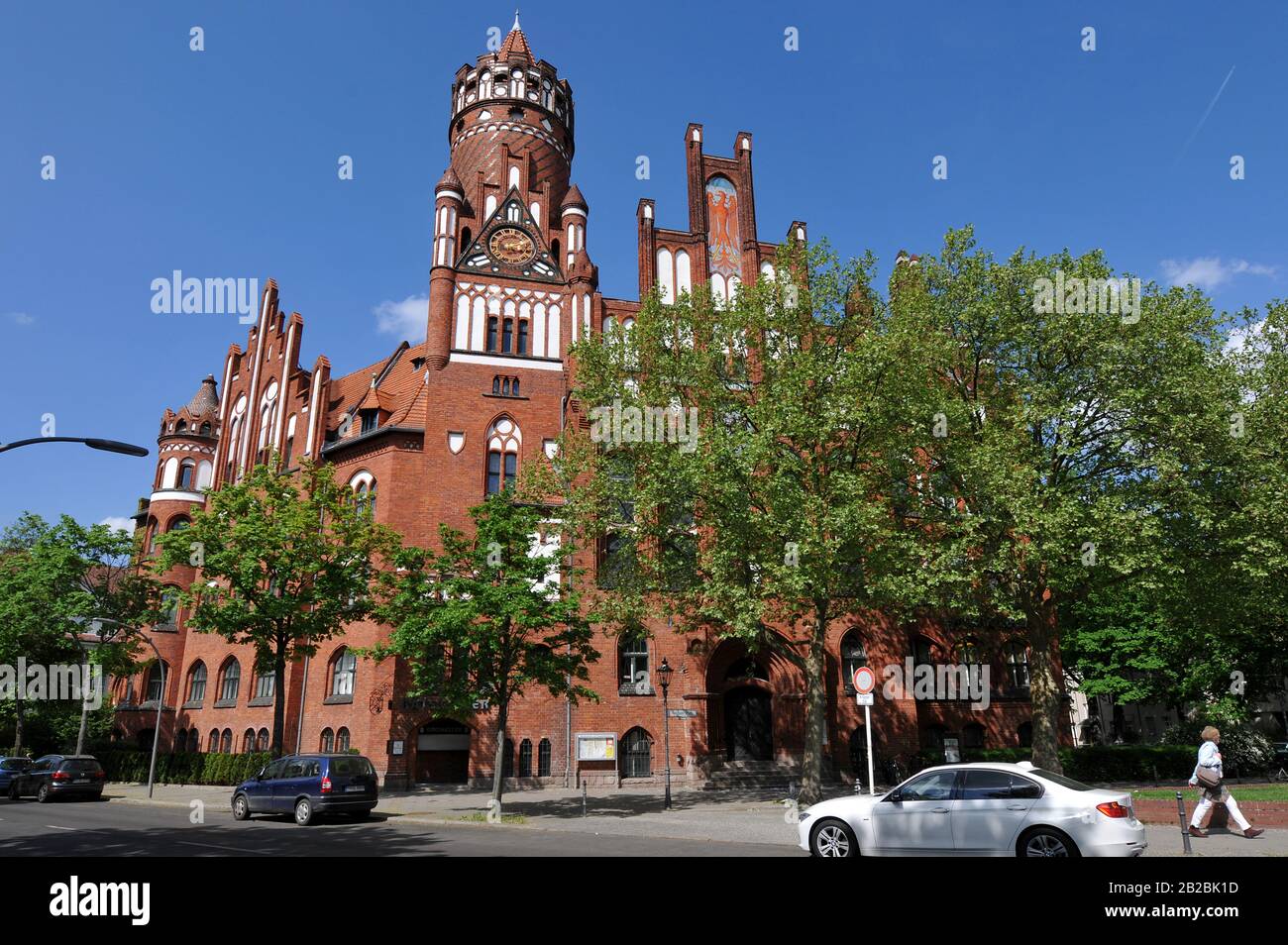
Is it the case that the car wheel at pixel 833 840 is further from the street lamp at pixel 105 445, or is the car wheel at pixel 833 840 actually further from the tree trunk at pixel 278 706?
the tree trunk at pixel 278 706

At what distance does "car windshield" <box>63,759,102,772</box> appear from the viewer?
27953mm

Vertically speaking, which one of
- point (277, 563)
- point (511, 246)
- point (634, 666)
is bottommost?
point (634, 666)

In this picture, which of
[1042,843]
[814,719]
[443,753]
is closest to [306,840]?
[814,719]

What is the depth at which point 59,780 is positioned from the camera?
27.7m

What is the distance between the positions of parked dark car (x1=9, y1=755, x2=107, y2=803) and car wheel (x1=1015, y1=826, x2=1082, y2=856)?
30.0 m

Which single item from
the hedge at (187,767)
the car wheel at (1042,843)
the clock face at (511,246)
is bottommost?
the hedge at (187,767)

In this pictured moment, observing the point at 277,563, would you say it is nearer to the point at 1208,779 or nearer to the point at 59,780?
the point at 59,780

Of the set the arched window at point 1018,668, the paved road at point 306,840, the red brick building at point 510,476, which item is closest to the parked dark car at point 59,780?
the red brick building at point 510,476

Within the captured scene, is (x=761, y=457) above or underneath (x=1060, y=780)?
above

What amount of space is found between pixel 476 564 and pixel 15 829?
451 inches

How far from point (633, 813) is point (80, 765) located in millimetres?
19940

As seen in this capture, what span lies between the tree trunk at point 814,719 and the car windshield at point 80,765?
24.1m

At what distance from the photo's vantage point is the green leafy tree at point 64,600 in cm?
3353

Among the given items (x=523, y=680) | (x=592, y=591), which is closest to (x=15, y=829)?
(x=523, y=680)
